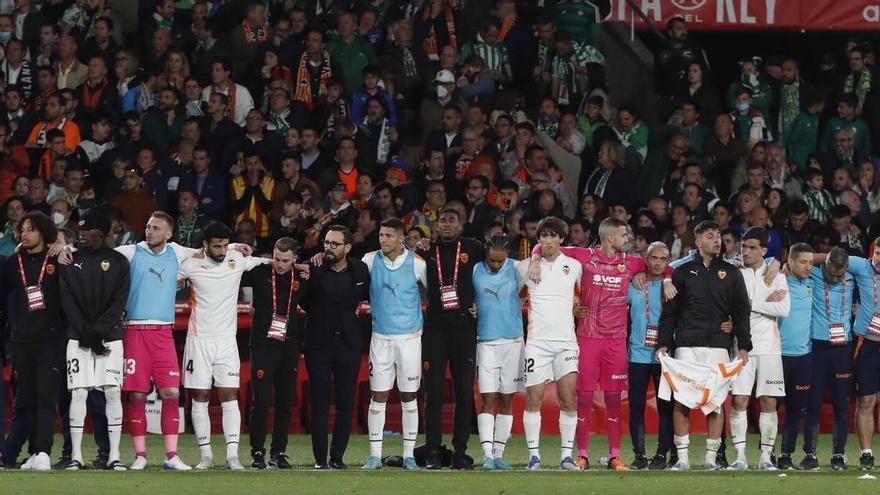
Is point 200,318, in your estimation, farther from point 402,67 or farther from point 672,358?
point 402,67

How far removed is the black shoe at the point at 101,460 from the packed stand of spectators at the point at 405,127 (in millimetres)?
4858

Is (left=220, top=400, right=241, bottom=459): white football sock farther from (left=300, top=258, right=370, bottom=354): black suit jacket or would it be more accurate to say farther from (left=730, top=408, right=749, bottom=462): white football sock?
(left=730, top=408, right=749, bottom=462): white football sock

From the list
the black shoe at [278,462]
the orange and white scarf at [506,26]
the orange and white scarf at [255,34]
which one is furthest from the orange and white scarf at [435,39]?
the black shoe at [278,462]

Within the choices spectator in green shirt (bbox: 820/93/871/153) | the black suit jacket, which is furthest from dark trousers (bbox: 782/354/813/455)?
spectator in green shirt (bbox: 820/93/871/153)

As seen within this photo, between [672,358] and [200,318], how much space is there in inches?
162

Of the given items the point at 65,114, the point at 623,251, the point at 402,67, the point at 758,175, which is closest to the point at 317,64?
the point at 402,67

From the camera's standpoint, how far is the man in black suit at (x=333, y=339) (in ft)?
54.7

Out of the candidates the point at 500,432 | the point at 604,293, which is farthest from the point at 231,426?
the point at 604,293

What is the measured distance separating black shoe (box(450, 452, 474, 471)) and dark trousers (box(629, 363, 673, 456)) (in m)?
1.51

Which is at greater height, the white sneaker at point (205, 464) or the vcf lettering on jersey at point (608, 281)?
the vcf lettering on jersey at point (608, 281)

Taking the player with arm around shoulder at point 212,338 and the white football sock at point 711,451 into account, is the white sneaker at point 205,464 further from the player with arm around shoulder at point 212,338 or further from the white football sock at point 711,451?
the white football sock at point 711,451

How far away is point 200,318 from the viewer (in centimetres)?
1645

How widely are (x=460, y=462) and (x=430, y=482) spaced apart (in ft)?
4.97

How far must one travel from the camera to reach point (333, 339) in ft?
54.7
